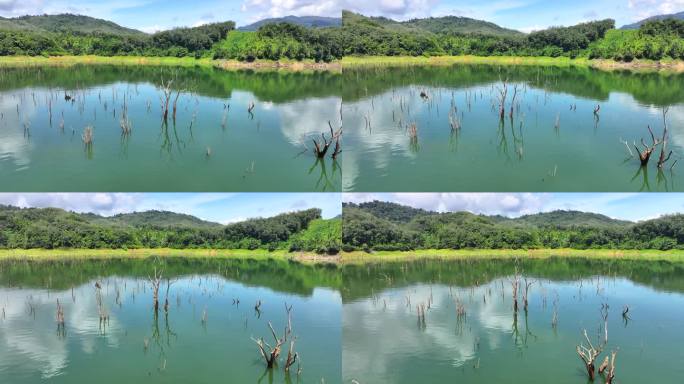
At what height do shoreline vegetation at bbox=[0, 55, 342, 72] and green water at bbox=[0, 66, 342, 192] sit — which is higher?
shoreline vegetation at bbox=[0, 55, 342, 72]

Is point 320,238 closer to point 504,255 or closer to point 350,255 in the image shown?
point 350,255

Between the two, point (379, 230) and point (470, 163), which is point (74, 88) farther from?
point (470, 163)

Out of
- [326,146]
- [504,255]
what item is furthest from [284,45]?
[326,146]

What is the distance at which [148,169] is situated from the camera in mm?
18312

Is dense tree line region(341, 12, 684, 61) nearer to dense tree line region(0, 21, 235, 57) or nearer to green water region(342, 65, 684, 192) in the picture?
dense tree line region(0, 21, 235, 57)

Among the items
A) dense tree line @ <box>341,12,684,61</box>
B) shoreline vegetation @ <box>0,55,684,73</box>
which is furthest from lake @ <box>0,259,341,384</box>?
dense tree line @ <box>341,12,684,61</box>

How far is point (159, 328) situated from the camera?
1850 centimetres

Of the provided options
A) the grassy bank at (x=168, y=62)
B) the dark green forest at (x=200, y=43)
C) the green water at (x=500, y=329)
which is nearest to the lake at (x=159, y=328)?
the green water at (x=500, y=329)

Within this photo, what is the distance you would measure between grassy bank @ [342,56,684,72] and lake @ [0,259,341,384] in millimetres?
29898

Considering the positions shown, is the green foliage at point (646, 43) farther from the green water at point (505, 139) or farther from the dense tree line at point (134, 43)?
the dense tree line at point (134, 43)

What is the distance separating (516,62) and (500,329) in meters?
50.8

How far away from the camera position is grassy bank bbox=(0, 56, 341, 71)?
55.3 metres

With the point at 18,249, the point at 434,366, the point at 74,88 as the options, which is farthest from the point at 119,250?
the point at 434,366

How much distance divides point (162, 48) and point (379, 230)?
3803cm
